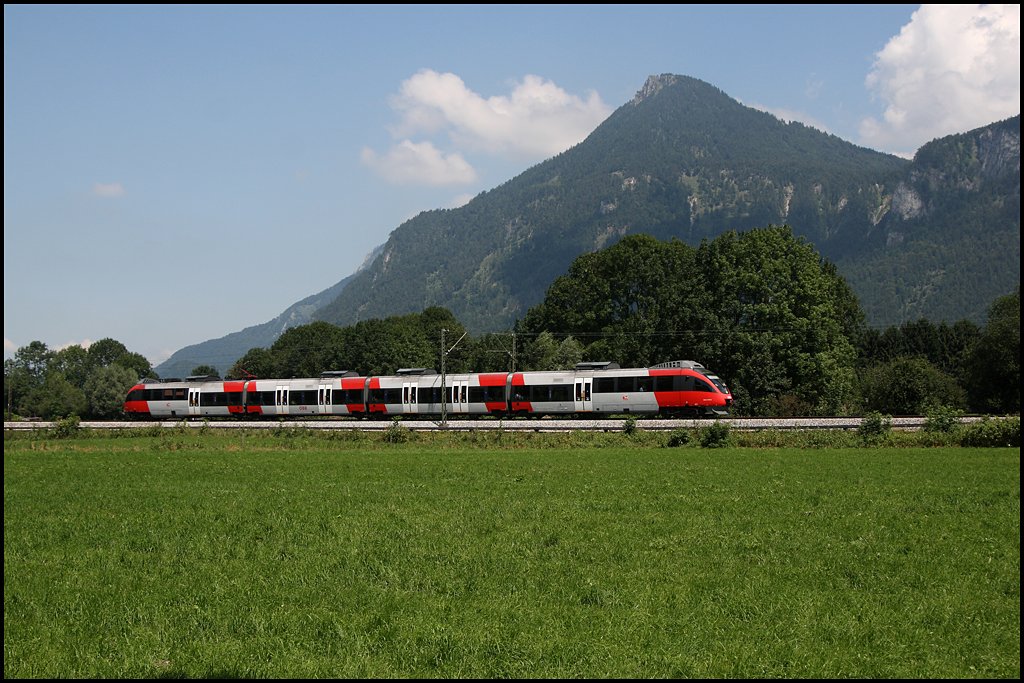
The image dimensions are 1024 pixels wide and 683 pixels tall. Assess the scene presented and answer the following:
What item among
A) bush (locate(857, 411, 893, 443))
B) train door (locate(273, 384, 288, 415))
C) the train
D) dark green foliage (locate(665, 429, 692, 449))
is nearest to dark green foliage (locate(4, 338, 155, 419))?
the train

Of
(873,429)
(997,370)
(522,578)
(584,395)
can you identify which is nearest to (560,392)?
(584,395)

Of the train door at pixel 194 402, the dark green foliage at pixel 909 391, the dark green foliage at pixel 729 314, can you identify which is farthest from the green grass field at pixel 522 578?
the train door at pixel 194 402

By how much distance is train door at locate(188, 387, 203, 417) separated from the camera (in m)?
74.2

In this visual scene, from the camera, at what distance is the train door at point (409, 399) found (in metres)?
65.5

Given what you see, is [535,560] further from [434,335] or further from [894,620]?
[434,335]

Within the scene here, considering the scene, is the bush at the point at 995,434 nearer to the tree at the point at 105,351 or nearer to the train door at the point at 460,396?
the train door at the point at 460,396

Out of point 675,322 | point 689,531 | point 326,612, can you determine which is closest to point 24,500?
point 326,612

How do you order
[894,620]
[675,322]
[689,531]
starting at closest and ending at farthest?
[894,620] → [689,531] → [675,322]

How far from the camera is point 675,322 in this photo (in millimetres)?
81875

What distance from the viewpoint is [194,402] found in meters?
74.4

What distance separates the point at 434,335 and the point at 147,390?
55.4 meters

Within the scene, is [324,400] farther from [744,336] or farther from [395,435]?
[744,336]

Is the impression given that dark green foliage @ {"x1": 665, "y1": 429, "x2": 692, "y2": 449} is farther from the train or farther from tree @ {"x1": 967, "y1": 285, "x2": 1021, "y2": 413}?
tree @ {"x1": 967, "y1": 285, "x2": 1021, "y2": 413}

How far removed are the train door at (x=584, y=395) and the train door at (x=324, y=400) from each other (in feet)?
66.2
